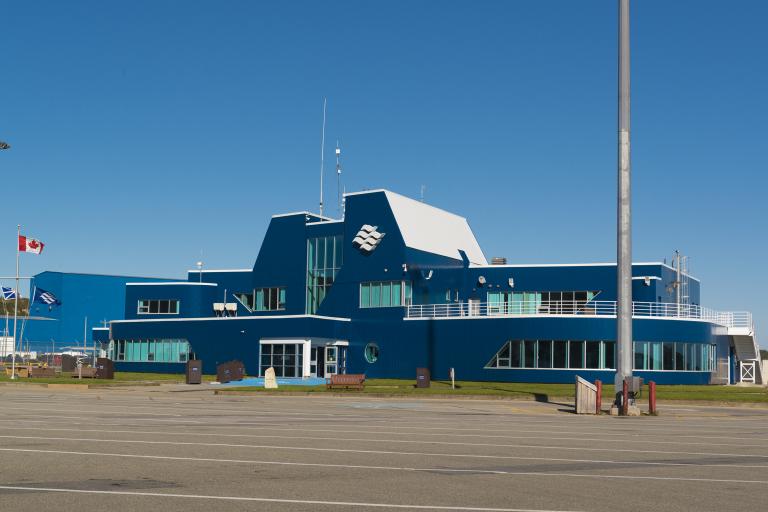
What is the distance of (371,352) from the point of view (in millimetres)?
61344

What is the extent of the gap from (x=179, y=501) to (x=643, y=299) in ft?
181

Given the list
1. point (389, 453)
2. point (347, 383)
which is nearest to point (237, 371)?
point (347, 383)

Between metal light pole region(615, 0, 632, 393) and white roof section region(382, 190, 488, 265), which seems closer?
metal light pole region(615, 0, 632, 393)

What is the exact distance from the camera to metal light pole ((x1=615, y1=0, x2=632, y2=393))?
96.6 ft

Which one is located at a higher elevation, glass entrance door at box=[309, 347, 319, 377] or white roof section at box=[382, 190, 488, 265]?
white roof section at box=[382, 190, 488, 265]

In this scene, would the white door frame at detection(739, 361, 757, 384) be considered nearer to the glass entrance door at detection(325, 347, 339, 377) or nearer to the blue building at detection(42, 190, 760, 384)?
the blue building at detection(42, 190, 760, 384)

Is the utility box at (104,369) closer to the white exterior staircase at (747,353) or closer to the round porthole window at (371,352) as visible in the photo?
the round porthole window at (371,352)

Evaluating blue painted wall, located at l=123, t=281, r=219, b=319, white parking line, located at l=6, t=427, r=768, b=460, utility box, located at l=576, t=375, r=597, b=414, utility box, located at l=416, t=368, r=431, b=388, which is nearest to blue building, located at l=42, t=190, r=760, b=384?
blue painted wall, located at l=123, t=281, r=219, b=319

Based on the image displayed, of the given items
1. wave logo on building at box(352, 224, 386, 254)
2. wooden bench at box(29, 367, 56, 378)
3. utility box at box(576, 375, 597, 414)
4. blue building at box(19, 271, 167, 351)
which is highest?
wave logo on building at box(352, 224, 386, 254)

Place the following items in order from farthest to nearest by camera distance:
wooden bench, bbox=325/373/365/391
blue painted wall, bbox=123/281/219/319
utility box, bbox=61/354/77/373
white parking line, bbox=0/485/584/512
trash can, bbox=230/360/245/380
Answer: blue painted wall, bbox=123/281/219/319 < utility box, bbox=61/354/77/373 < trash can, bbox=230/360/245/380 < wooden bench, bbox=325/373/365/391 < white parking line, bbox=0/485/584/512

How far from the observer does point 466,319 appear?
188ft

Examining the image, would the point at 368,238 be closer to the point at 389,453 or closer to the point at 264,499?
the point at 389,453

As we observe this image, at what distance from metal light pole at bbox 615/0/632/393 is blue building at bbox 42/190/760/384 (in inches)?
961

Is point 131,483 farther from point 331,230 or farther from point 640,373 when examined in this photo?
point 331,230
